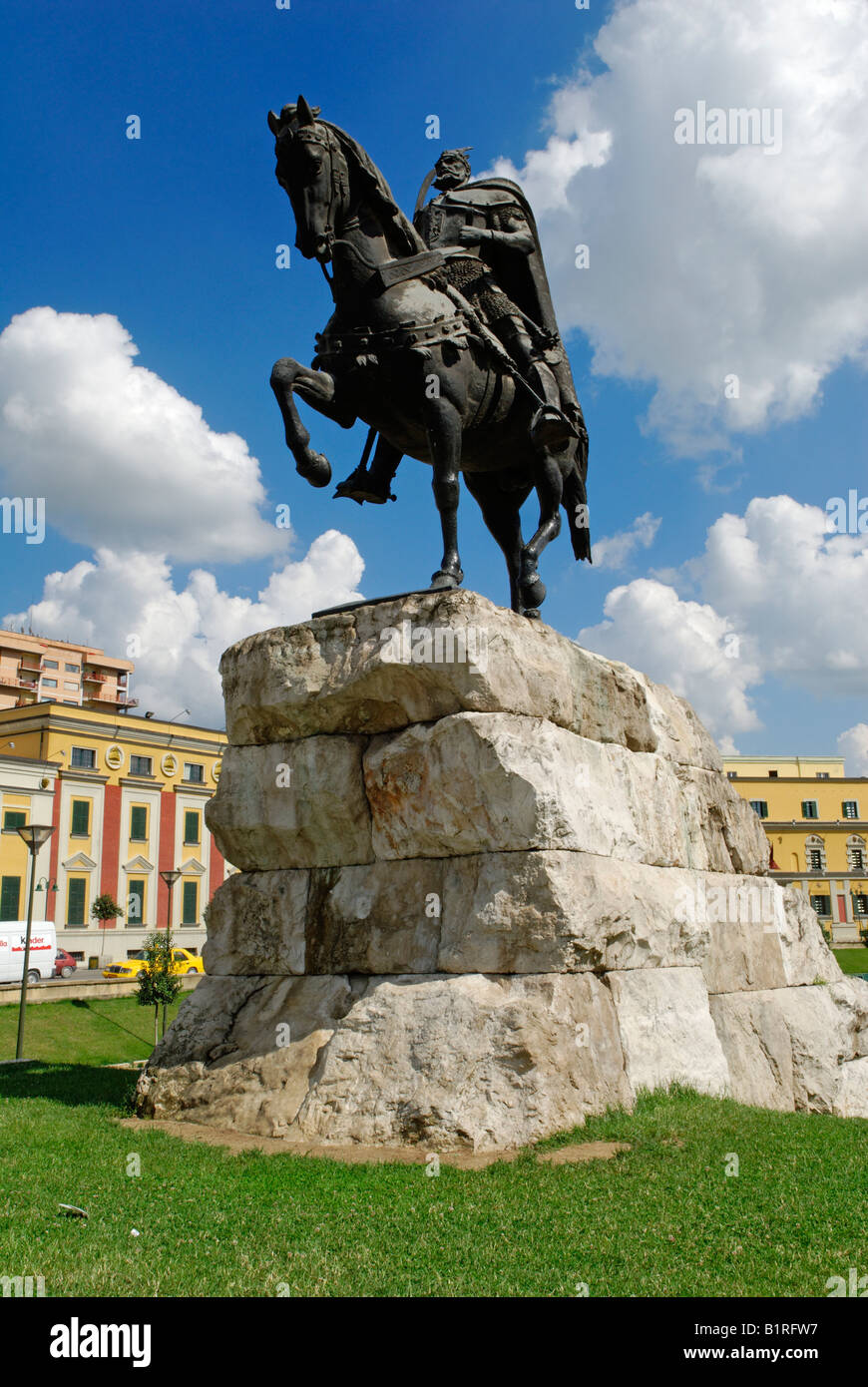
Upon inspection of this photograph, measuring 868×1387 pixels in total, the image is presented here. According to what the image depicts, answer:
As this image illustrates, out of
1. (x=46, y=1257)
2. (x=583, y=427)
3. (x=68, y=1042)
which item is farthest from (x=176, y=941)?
A: (x=46, y=1257)

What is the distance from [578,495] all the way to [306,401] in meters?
3.22

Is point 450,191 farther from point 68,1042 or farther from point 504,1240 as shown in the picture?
point 68,1042

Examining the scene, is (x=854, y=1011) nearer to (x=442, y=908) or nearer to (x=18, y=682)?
(x=442, y=908)

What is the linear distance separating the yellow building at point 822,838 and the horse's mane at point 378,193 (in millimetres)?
65886

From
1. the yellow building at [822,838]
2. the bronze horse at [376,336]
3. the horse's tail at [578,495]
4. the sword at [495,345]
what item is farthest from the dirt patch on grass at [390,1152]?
the yellow building at [822,838]

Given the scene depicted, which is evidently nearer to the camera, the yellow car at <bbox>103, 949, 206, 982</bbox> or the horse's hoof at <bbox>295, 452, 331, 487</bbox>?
the horse's hoof at <bbox>295, 452, 331, 487</bbox>

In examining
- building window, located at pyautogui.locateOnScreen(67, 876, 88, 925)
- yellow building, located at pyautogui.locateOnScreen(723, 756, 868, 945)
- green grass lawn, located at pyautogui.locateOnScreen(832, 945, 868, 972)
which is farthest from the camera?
yellow building, located at pyautogui.locateOnScreen(723, 756, 868, 945)

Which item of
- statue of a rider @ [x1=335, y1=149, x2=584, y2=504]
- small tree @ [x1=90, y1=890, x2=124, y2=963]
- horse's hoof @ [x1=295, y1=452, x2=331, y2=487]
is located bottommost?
small tree @ [x1=90, y1=890, x2=124, y2=963]

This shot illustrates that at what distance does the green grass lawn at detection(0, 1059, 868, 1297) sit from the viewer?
3764mm

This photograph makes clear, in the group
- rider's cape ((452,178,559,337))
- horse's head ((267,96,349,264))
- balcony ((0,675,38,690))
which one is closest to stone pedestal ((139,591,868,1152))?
horse's head ((267,96,349,264))

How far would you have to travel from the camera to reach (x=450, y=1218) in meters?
4.52

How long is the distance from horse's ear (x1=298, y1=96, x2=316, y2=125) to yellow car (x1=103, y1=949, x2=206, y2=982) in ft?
100

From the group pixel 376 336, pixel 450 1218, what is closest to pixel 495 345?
pixel 376 336

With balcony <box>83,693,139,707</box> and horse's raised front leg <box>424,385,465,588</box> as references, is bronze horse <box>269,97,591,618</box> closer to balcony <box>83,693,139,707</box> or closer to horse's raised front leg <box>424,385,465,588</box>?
horse's raised front leg <box>424,385,465,588</box>
